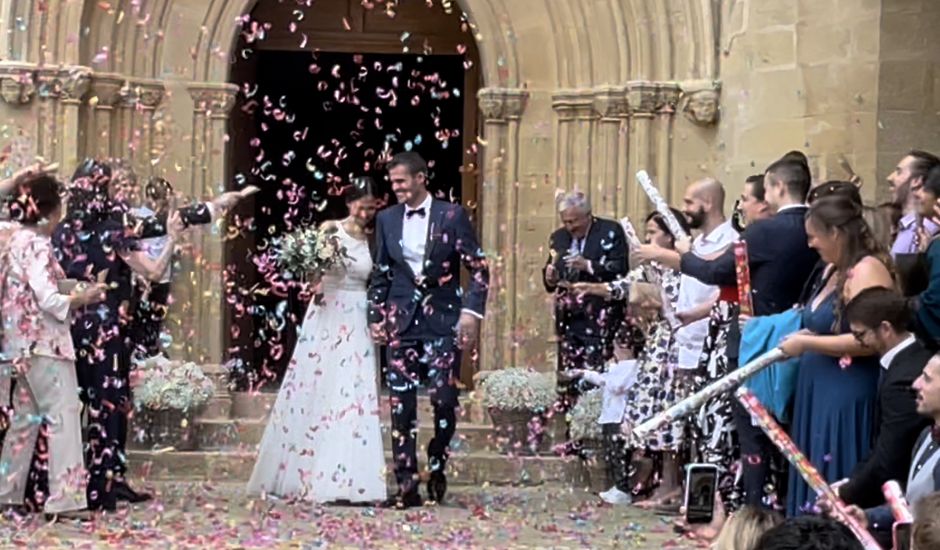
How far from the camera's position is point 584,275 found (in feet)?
36.2

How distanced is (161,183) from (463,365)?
12.4 ft

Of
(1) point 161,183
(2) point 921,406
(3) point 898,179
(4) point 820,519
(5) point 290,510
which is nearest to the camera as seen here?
(4) point 820,519

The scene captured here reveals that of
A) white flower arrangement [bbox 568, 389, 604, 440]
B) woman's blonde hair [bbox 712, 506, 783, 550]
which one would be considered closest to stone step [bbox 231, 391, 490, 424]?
white flower arrangement [bbox 568, 389, 604, 440]

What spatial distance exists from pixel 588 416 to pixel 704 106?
2350 millimetres

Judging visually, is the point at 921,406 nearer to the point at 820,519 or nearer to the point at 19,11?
the point at 820,519

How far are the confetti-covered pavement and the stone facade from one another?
2.55 meters

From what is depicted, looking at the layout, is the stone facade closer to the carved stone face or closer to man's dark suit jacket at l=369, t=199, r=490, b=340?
the carved stone face

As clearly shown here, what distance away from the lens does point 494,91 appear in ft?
41.5

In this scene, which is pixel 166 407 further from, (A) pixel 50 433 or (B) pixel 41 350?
(B) pixel 41 350

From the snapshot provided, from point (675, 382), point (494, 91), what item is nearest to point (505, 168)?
point (494, 91)

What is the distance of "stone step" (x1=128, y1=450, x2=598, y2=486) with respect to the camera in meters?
11.2

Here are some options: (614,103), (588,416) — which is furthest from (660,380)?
(614,103)

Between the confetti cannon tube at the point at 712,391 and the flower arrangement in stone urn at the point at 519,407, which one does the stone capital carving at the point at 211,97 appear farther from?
the confetti cannon tube at the point at 712,391

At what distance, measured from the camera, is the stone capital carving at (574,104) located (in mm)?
12484
